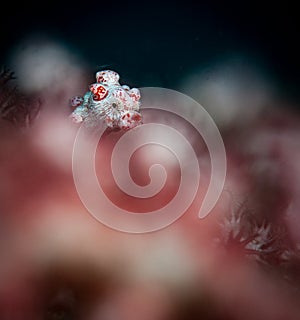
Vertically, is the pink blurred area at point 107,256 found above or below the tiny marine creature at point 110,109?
below

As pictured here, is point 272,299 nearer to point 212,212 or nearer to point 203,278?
point 203,278

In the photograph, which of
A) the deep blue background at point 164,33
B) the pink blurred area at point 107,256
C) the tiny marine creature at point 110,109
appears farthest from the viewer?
the deep blue background at point 164,33

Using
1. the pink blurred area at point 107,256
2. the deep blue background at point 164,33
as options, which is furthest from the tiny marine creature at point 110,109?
the deep blue background at point 164,33

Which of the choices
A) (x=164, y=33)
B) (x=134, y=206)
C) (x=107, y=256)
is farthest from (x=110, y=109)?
(x=164, y=33)

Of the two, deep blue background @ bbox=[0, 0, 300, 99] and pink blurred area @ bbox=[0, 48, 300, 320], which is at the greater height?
deep blue background @ bbox=[0, 0, 300, 99]

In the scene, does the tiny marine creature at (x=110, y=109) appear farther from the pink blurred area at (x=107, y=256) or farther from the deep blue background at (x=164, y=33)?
the deep blue background at (x=164, y=33)

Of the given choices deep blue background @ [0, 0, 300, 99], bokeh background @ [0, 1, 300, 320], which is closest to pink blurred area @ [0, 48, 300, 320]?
bokeh background @ [0, 1, 300, 320]

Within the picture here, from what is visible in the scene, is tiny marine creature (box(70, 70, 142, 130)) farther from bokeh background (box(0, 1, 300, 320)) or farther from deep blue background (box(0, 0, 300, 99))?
deep blue background (box(0, 0, 300, 99))
